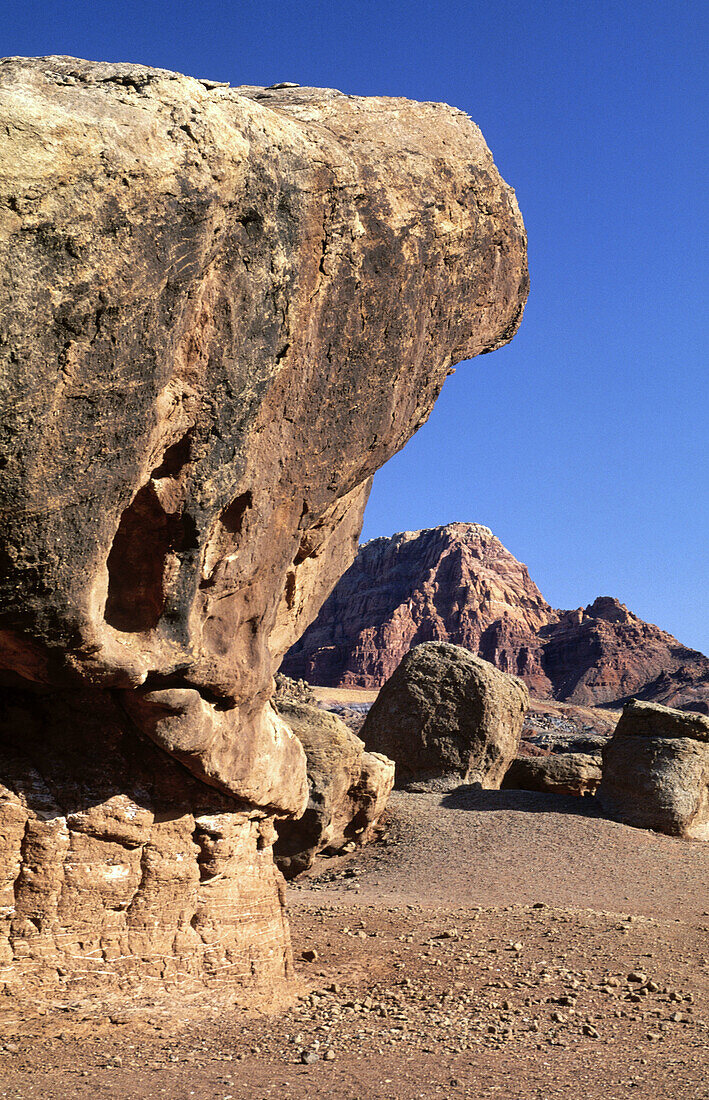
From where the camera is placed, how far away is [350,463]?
6.31m

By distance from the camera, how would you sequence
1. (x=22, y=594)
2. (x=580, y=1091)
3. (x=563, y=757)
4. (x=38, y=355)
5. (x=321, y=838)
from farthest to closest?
1. (x=563, y=757)
2. (x=321, y=838)
3. (x=580, y=1091)
4. (x=22, y=594)
5. (x=38, y=355)

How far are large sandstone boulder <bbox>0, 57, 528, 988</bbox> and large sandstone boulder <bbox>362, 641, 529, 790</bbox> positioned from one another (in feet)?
28.7

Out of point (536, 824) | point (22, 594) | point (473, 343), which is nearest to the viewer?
point (22, 594)

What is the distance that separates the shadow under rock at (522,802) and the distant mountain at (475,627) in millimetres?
56492

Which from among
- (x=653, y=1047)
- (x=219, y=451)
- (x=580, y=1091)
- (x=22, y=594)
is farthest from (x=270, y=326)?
(x=653, y=1047)

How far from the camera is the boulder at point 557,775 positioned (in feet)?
52.7

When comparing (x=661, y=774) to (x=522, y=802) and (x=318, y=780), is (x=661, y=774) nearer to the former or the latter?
(x=522, y=802)

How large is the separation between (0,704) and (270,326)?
3.01 metres

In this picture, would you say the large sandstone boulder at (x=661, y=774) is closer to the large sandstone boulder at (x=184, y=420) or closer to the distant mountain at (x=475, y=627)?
the large sandstone boulder at (x=184, y=420)

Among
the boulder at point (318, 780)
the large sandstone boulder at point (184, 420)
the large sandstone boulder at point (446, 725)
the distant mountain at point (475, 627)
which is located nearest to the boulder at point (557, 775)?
the large sandstone boulder at point (446, 725)

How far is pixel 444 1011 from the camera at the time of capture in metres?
6.25

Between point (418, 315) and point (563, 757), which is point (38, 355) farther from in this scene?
point (563, 757)

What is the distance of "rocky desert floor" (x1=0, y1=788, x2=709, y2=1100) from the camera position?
188 inches

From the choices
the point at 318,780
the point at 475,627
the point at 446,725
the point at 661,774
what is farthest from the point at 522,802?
the point at 475,627
